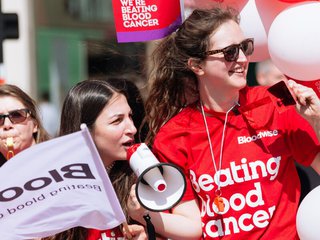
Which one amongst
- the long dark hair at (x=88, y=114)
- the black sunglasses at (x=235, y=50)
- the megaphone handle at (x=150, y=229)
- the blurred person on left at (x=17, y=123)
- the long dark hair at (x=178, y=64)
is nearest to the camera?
the megaphone handle at (x=150, y=229)

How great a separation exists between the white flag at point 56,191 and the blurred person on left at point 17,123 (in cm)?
77

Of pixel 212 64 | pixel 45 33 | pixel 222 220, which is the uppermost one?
pixel 212 64

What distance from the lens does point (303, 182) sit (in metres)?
5.77

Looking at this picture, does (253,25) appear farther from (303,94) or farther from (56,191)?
(56,191)

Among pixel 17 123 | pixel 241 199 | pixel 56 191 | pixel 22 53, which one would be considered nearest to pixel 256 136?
pixel 241 199

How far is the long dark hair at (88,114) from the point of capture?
4.53 metres

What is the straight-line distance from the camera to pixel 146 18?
178 inches

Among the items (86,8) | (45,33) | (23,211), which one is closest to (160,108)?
(23,211)

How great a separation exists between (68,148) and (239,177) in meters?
0.80

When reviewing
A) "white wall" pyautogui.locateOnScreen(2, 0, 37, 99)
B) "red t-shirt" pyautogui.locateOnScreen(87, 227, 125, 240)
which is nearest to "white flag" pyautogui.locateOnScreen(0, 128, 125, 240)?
"red t-shirt" pyautogui.locateOnScreen(87, 227, 125, 240)

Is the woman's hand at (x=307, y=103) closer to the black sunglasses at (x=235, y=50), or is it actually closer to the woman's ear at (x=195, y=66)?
the black sunglasses at (x=235, y=50)

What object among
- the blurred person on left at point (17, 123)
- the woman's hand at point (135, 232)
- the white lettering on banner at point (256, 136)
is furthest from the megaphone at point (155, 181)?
the blurred person on left at point (17, 123)

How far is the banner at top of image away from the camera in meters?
4.50

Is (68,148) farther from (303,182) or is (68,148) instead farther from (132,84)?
(303,182)
